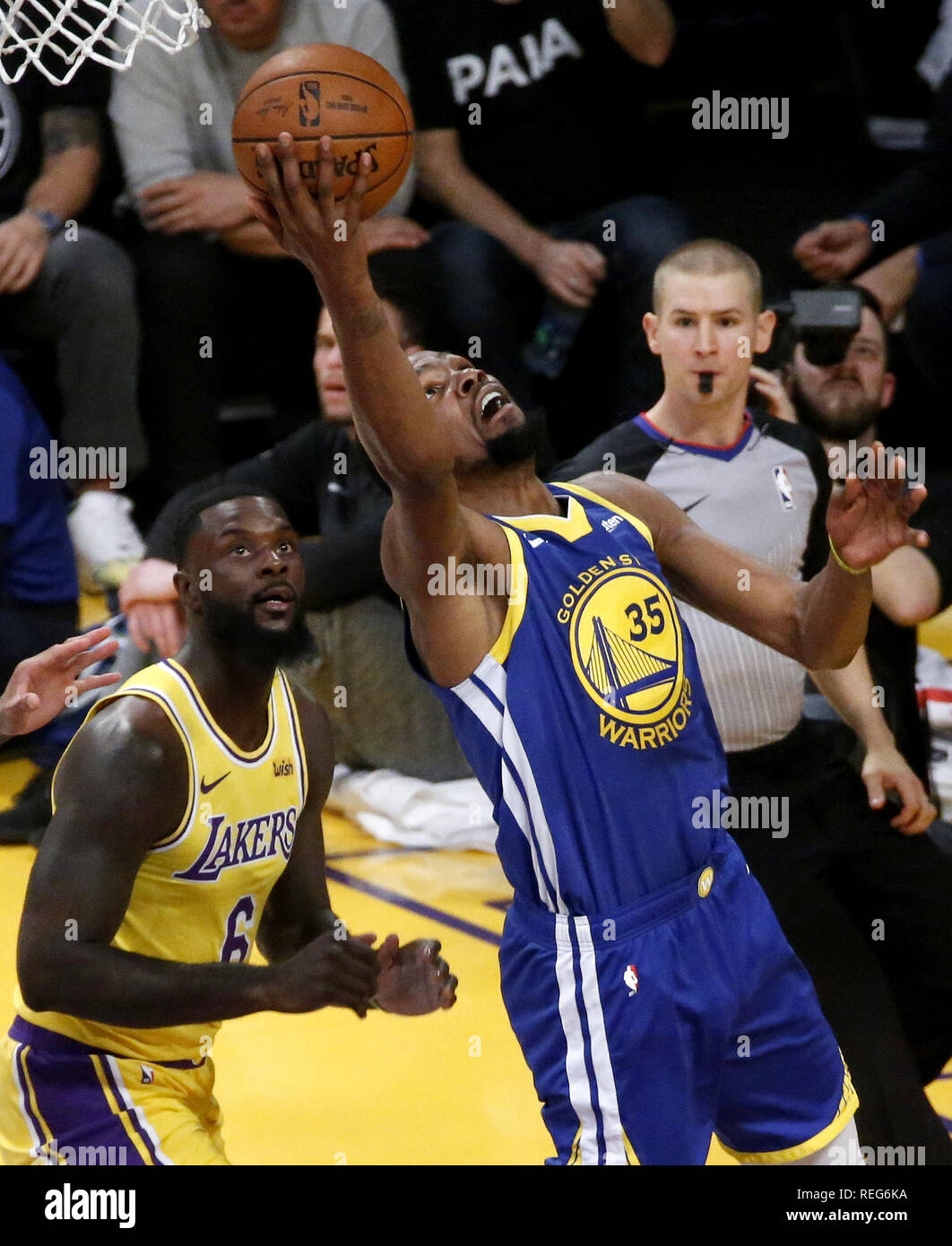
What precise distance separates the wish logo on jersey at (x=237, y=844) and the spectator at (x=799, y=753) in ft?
4.04

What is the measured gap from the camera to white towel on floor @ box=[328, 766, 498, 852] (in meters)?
5.66

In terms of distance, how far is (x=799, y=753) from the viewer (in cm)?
410

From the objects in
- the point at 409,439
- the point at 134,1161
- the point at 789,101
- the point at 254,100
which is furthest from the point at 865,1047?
the point at 789,101

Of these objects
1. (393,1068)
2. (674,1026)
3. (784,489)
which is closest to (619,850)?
(674,1026)

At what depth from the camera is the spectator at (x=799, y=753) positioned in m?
3.62

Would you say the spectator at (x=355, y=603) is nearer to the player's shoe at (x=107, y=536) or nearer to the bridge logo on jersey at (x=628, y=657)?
the player's shoe at (x=107, y=536)

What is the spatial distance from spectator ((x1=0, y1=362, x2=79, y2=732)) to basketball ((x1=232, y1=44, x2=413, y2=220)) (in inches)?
131

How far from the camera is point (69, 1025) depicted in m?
2.90

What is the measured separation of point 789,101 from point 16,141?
323 centimetres

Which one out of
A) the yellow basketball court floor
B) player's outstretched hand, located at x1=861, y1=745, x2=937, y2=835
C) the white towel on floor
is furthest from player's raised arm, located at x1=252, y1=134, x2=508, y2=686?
the white towel on floor

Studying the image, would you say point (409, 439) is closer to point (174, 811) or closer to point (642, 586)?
point (642, 586)

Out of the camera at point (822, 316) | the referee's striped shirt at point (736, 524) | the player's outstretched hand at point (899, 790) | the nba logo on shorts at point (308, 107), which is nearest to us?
the nba logo on shorts at point (308, 107)

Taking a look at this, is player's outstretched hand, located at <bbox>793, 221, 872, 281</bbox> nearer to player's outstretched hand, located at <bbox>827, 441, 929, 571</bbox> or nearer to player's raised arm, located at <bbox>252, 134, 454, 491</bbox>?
player's outstretched hand, located at <bbox>827, 441, 929, 571</bbox>

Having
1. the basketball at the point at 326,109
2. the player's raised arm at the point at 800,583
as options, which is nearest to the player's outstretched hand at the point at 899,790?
the player's raised arm at the point at 800,583
